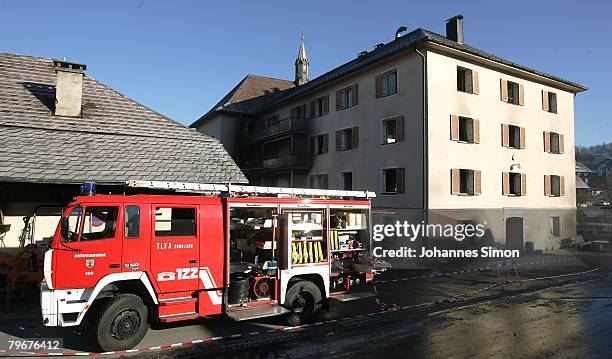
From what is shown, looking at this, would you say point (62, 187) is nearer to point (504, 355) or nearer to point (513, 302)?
point (504, 355)

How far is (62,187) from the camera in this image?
12266 millimetres

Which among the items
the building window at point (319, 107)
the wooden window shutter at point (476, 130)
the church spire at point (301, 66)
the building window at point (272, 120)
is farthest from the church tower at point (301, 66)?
the wooden window shutter at point (476, 130)

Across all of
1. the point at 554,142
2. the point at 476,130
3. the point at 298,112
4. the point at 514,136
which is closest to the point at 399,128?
the point at 476,130

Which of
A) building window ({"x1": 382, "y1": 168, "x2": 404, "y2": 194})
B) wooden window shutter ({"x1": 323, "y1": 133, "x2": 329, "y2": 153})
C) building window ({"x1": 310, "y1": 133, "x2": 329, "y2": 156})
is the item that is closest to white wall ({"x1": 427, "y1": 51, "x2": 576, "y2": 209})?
building window ({"x1": 382, "y1": 168, "x2": 404, "y2": 194})

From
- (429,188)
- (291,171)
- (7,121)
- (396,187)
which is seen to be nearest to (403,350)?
(7,121)

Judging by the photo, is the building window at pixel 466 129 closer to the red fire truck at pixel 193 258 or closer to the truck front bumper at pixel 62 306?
the red fire truck at pixel 193 258

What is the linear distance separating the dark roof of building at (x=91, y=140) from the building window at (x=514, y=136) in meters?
19.3

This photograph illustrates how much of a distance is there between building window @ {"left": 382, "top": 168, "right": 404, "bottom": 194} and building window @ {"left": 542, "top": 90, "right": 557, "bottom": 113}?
12.2 m

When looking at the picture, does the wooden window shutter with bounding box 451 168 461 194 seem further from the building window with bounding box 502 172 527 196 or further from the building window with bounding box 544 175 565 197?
the building window with bounding box 544 175 565 197

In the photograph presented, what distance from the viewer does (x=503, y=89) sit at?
25062mm

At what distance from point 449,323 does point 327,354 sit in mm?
3518

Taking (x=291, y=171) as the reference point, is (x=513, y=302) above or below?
below

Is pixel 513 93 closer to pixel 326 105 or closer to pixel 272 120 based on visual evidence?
pixel 326 105

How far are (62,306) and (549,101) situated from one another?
31.0m
